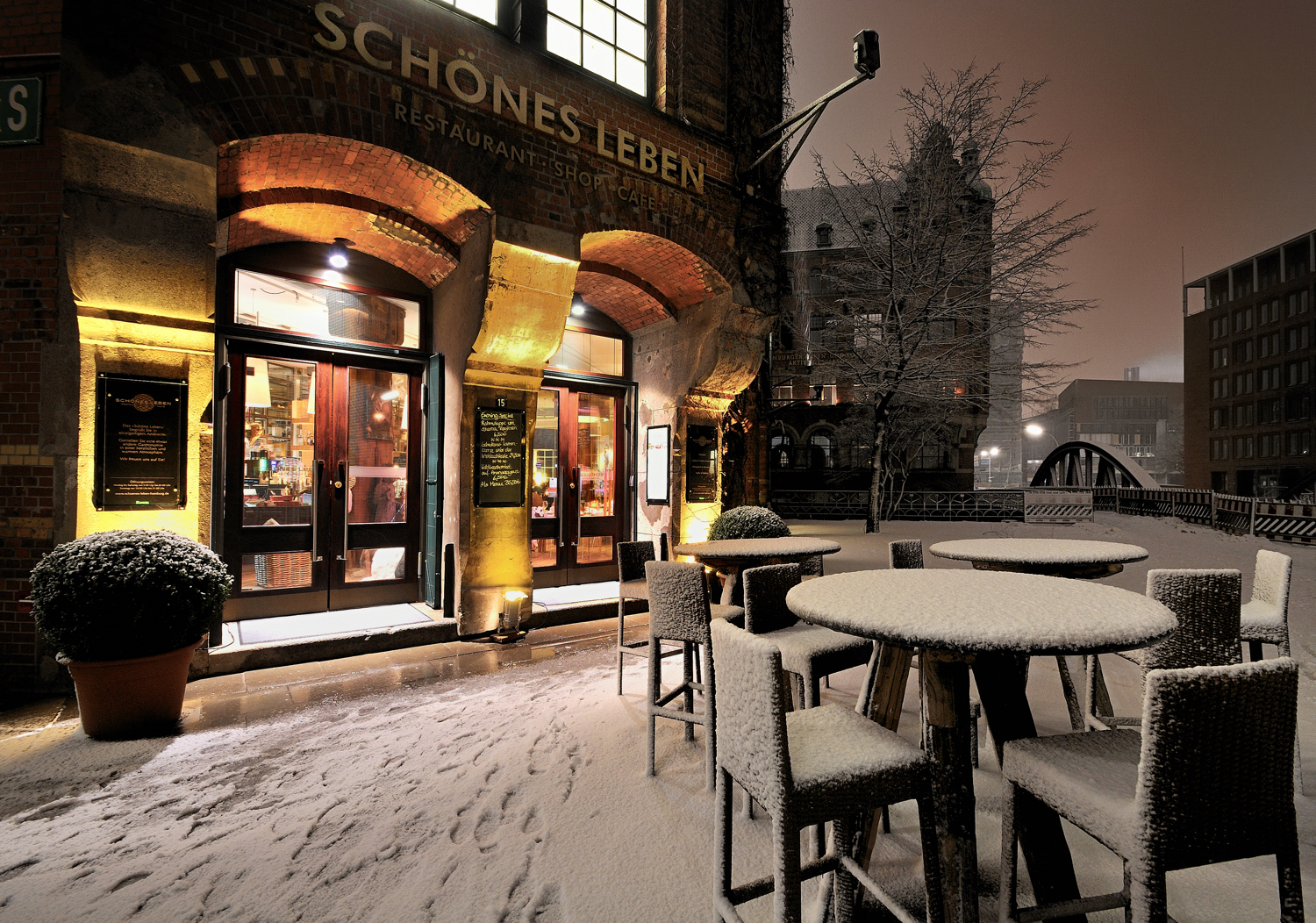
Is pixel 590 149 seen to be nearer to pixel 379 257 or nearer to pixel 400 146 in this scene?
pixel 400 146

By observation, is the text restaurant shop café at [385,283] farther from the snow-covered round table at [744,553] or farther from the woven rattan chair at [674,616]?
the woven rattan chair at [674,616]

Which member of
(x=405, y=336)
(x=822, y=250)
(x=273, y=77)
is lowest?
(x=405, y=336)

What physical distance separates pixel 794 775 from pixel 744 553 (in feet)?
8.32

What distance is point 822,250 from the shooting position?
110ft

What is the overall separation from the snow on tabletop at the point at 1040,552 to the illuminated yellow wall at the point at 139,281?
204 inches

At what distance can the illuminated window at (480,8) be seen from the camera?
5656 mm

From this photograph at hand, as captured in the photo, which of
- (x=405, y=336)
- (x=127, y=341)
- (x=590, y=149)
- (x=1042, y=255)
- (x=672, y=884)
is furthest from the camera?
(x=1042, y=255)

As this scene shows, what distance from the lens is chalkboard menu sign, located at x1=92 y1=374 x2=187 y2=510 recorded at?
162 inches

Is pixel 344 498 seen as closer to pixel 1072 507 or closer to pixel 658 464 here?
pixel 658 464

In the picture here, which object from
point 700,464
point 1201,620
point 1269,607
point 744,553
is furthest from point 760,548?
point 700,464

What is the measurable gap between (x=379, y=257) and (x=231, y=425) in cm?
221

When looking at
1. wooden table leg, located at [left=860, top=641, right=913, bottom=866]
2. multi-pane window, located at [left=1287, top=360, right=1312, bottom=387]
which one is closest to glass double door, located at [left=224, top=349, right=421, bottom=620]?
wooden table leg, located at [left=860, top=641, right=913, bottom=866]

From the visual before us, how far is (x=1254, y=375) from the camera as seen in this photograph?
46.0m

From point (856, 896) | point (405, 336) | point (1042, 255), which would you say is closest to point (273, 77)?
point (405, 336)
